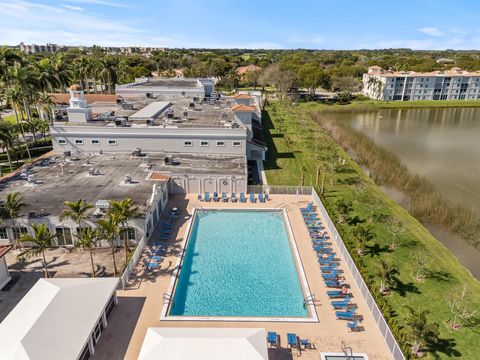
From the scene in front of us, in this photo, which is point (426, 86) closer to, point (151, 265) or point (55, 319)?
point (151, 265)

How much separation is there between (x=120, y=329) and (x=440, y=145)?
68.5 metres

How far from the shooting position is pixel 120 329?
21.2 metres

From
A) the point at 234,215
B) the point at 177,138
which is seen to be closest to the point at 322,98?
the point at 177,138

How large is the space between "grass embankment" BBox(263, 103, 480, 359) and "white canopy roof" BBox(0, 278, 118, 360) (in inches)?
686

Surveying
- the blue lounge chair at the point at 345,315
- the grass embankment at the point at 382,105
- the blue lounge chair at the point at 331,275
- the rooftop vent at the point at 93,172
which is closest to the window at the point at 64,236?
the rooftop vent at the point at 93,172

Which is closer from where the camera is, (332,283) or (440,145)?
(332,283)

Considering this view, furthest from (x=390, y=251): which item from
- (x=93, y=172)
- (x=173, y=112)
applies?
(x=173, y=112)

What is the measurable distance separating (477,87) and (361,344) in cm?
14221

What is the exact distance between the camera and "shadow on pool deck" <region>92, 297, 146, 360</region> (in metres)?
19.5

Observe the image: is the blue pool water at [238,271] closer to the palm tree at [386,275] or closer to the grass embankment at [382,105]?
the palm tree at [386,275]

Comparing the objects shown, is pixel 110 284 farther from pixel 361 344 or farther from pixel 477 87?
pixel 477 87

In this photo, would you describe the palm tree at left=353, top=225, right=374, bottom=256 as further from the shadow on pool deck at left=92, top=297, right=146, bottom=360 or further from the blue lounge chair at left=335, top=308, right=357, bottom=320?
the shadow on pool deck at left=92, top=297, right=146, bottom=360

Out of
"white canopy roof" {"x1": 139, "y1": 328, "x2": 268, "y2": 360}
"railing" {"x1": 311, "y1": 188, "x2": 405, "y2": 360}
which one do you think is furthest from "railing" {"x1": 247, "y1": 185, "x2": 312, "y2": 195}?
"white canopy roof" {"x1": 139, "y1": 328, "x2": 268, "y2": 360}

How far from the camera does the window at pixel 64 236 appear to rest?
29516 mm
